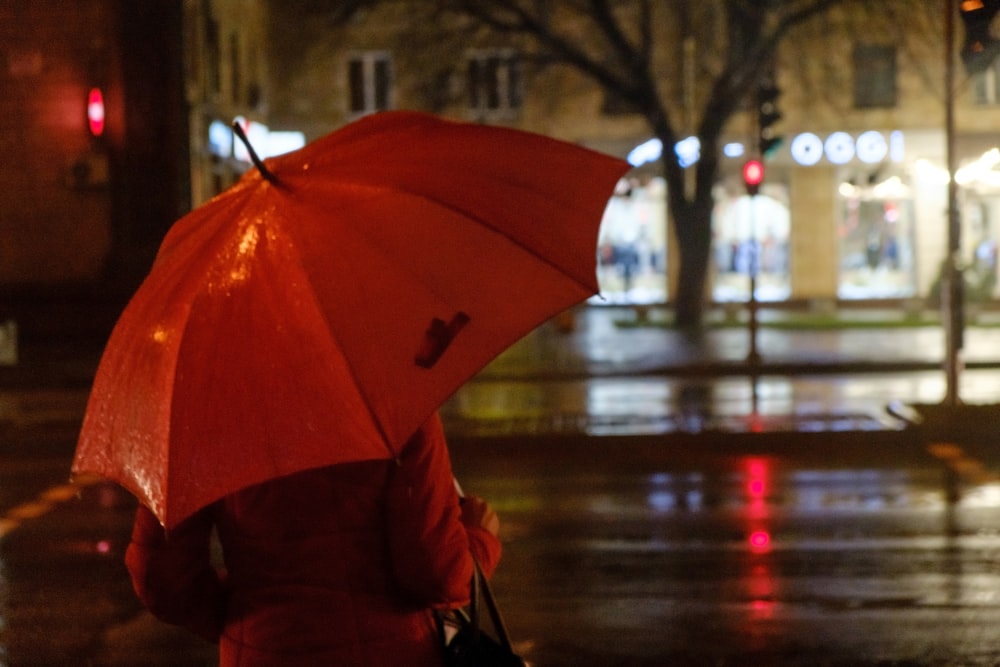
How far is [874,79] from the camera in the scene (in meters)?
37.1

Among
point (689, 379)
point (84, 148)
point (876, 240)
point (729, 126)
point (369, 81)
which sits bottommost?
point (689, 379)

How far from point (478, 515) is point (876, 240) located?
36.4 metres

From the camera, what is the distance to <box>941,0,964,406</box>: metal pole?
1411cm

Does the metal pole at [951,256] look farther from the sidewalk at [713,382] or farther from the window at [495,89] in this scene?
the window at [495,89]

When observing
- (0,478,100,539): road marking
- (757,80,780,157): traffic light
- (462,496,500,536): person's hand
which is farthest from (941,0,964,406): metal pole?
(462,496,500,536): person's hand

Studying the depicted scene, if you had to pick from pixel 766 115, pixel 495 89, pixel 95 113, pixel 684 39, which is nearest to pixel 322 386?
pixel 766 115

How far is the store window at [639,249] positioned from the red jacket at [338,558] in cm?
Answer: 3611

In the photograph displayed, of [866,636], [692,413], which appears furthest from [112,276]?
[866,636]

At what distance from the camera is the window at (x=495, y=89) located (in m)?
35.3

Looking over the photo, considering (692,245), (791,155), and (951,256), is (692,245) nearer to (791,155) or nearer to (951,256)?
(791,155)

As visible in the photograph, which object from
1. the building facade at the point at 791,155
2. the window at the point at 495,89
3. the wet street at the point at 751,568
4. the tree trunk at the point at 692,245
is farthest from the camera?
the building facade at the point at 791,155

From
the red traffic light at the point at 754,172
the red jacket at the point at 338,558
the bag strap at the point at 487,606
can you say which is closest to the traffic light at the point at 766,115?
the red traffic light at the point at 754,172

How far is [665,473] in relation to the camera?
11.9 m

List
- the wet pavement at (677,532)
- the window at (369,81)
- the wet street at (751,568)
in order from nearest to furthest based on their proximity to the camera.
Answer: the wet street at (751,568), the wet pavement at (677,532), the window at (369,81)
